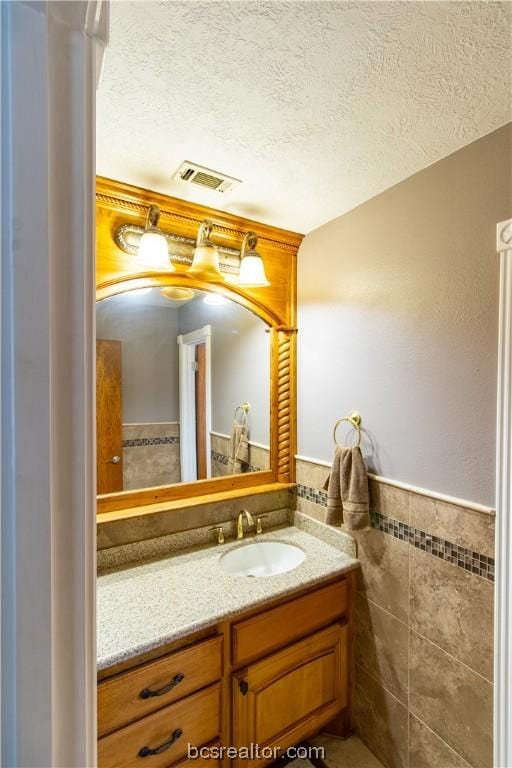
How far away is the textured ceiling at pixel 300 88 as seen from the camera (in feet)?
2.60

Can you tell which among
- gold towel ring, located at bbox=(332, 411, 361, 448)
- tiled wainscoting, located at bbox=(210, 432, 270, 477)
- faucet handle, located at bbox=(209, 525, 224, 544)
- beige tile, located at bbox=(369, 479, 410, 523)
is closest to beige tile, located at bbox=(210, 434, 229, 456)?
tiled wainscoting, located at bbox=(210, 432, 270, 477)

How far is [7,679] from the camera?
0.29 metres

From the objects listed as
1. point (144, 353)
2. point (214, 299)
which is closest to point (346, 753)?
point (144, 353)

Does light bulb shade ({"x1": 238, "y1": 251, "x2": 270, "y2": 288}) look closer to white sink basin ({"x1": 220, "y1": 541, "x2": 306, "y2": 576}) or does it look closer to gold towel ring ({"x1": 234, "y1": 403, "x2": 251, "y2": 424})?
gold towel ring ({"x1": 234, "y1": 403, "x2": 251, "y2": 424})

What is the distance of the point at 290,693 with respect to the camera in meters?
1.36

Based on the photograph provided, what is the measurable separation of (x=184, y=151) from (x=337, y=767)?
251cm

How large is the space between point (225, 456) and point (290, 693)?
1002 millimetres

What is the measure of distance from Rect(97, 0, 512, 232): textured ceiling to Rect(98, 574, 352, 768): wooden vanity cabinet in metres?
1.66

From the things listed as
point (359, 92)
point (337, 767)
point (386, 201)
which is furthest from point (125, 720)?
point (386, 201)

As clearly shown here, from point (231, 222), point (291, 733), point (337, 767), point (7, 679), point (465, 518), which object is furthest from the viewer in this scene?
point (231, 222)

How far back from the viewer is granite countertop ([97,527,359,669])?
107 cm

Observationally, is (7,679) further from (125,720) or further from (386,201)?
(386,201)

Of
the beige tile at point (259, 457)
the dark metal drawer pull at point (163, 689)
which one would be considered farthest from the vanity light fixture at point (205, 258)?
the dark metal drawer pull at point (163, 689)

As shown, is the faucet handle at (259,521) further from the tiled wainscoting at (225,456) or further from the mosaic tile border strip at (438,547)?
the mosaic tile border strip at (438,547)
